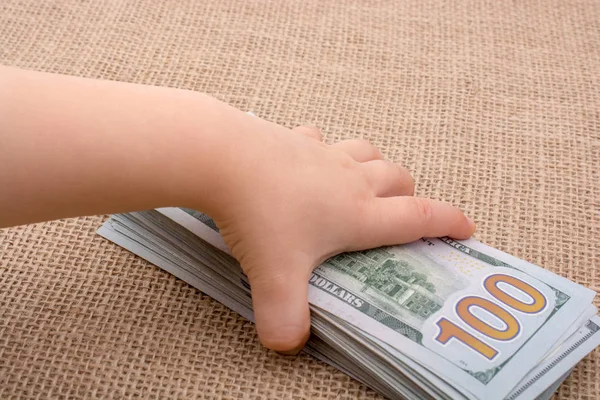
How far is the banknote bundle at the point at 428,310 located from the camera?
23.4 inches

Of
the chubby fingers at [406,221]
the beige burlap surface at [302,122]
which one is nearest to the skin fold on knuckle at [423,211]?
the chubby fingers at [406,221]

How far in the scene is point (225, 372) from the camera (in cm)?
65

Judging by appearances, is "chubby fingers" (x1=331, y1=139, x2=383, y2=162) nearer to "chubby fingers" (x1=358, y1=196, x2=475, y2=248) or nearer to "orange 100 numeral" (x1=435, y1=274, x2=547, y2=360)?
"chubby fingers" (x1=358, y1=196, x2=475, y2=248)

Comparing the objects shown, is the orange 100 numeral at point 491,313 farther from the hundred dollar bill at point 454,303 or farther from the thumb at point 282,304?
the thumb at point 282,304

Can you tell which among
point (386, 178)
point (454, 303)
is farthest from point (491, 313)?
point (386, 178)

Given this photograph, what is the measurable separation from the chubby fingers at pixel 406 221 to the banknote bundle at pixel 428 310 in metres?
0.02

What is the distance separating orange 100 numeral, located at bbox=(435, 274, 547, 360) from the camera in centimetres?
61

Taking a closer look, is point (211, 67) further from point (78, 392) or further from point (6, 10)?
point (78, 392)

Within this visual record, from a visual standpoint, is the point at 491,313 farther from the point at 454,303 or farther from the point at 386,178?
the point at 386,178

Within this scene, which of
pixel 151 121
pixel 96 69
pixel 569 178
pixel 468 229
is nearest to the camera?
pixel 151 121

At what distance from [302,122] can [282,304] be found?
331mm

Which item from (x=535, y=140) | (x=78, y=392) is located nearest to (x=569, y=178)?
(x=535, y=140)

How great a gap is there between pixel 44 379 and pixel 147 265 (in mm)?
155

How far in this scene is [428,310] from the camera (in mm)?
639
